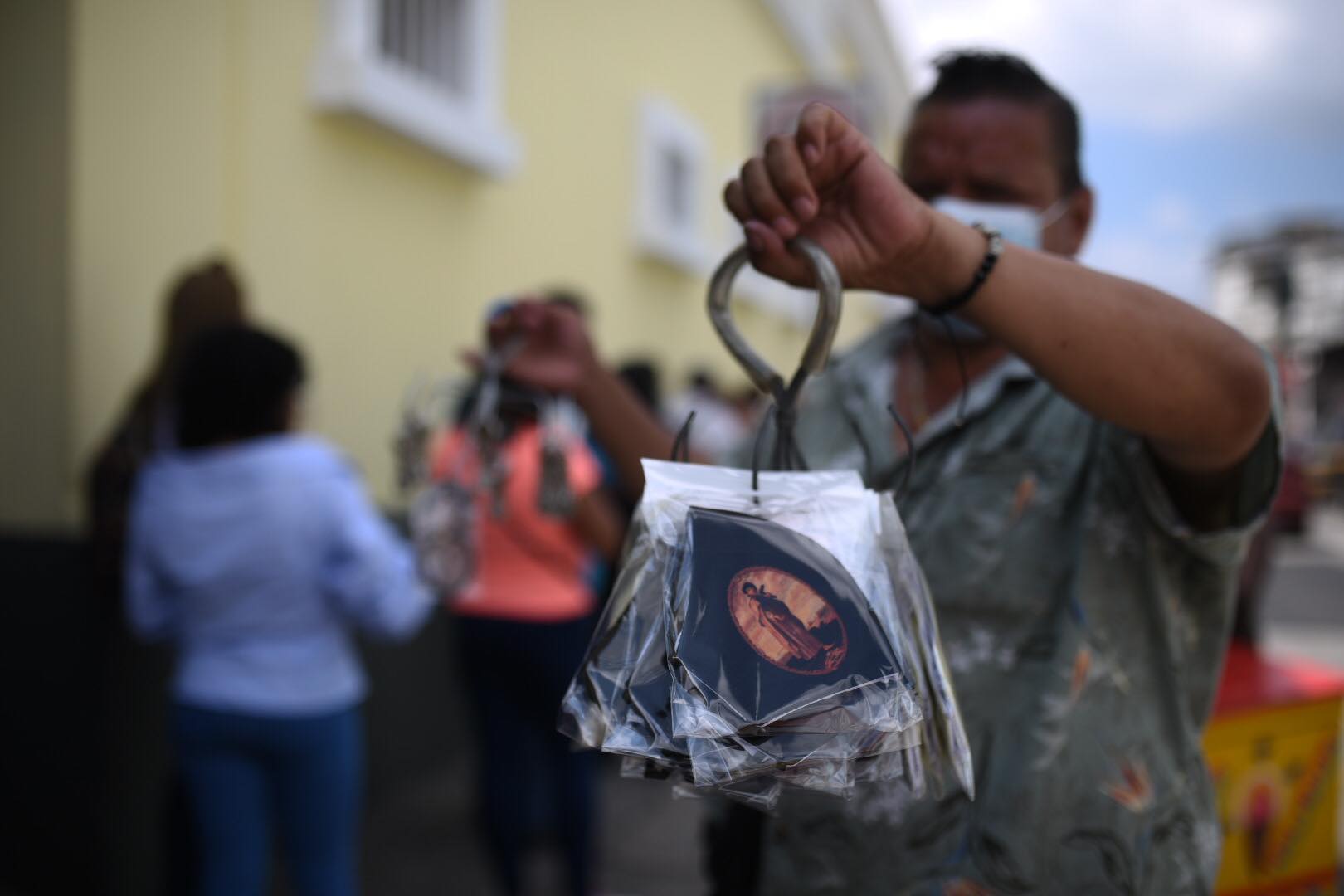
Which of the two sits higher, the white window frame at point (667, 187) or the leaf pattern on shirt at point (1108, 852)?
the white window frame at point (667, 187)

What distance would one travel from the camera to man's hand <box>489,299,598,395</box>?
138 centimetres

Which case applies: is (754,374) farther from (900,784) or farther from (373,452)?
(373,452)

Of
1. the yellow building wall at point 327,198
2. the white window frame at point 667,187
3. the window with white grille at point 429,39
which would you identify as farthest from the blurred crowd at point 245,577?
the white window frame at point 667,187

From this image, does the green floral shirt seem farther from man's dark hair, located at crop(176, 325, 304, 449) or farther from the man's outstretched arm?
man's dark hair, located at crop(176, 325, 304, 449)

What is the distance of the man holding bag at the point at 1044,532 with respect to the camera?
89cm

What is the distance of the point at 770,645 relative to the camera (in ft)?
2.26

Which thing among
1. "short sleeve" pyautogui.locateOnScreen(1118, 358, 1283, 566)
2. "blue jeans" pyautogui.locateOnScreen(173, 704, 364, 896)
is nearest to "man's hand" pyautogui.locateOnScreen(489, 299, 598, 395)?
"short sleeve" pyautogui.locateOnScreen(1118, 358, 1283, 566)

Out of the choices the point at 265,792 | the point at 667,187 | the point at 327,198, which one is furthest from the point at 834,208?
the point at 667,187

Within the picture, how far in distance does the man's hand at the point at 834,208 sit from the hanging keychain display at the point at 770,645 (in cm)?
5

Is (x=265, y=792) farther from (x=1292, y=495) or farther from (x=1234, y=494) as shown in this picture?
(x=1292, y=495)

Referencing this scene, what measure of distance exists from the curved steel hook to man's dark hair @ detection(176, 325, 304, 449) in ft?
5.06

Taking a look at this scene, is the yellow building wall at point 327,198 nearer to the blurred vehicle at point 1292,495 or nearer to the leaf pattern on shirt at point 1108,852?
the leaf pattern on shirt at point 1108,852

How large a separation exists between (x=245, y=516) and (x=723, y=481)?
1.67 meters

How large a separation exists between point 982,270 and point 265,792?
2.07 metres
